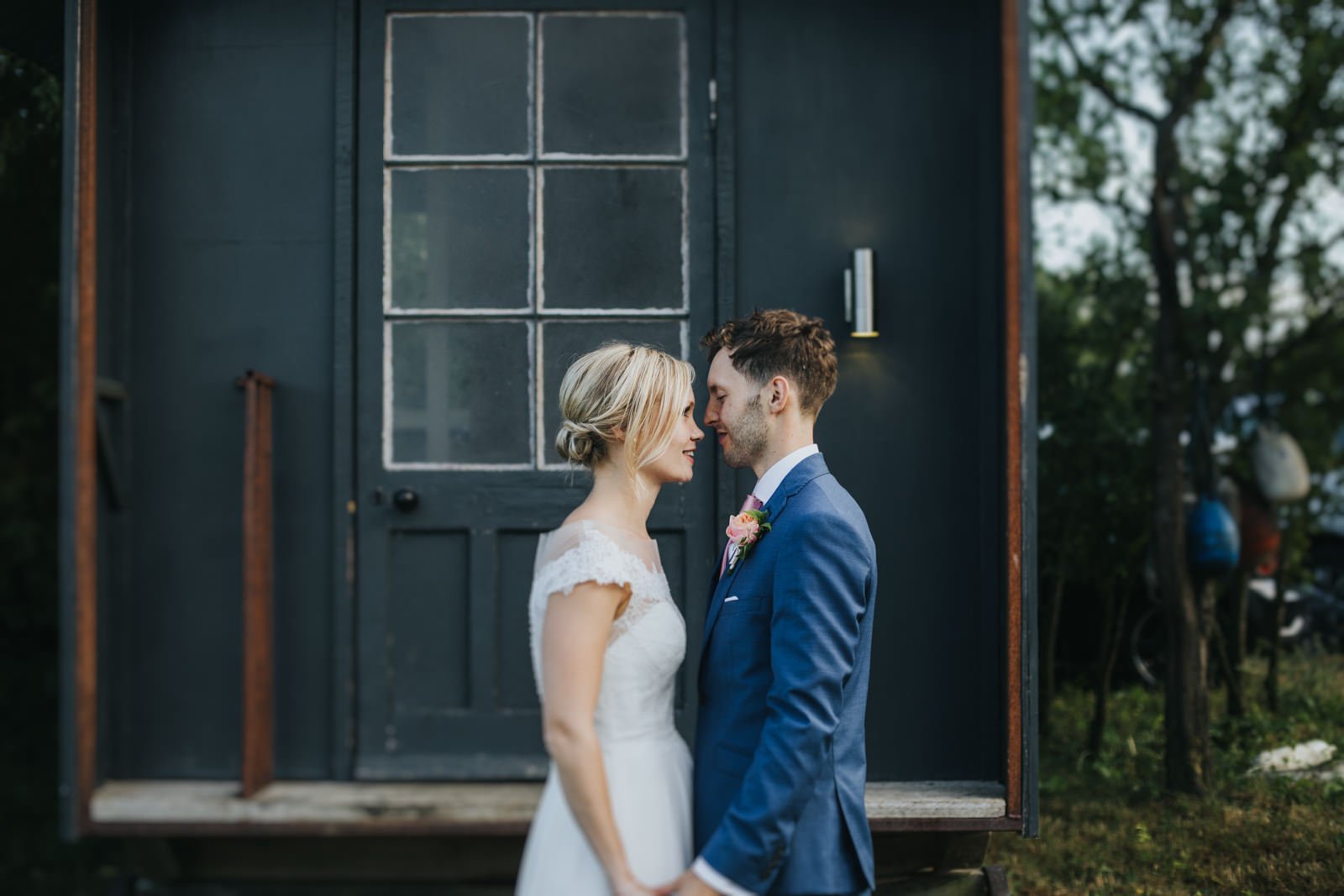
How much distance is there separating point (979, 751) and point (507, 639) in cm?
166

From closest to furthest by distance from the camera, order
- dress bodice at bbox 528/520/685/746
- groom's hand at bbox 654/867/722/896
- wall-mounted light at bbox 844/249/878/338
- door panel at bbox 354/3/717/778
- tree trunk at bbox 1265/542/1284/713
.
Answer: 1. groom's hand at bbox 654/867/722/896
2. dress bodice at bbox 528/520/685/746
3. wall-mounted light at bbox 844/249/878/338
4. door panel at bbox 354/3/717/778
5. tree trunk at bbox 1265/542/1284/713

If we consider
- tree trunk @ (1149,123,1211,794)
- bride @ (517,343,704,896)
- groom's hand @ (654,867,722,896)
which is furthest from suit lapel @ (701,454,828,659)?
tree trunk @ (1149,123,1211,794)

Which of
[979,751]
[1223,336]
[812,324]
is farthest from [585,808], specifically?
[1223,336]

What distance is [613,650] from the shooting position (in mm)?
2277

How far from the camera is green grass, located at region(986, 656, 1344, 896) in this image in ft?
13.5

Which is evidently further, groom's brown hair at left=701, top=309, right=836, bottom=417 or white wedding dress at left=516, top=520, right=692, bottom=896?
groom's brown hair at left=701, top=309, right=836, bottom=417

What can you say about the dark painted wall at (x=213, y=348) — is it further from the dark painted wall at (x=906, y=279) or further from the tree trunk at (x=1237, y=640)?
the tree trunk at (x=1237, y=640)

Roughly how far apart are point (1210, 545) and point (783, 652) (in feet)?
13.9

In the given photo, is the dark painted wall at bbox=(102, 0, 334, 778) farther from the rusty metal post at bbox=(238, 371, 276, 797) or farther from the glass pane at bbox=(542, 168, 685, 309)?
the glass pane at bbox=(542, 168, 685, 309)

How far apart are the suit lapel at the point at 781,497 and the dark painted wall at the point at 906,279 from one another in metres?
1.55

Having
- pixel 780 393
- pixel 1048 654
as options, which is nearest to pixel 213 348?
pixel 780 393

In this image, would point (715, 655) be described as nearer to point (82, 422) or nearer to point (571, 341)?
point (571, 341)

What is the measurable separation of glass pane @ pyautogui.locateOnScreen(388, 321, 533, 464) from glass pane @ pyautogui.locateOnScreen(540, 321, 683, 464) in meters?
0.07

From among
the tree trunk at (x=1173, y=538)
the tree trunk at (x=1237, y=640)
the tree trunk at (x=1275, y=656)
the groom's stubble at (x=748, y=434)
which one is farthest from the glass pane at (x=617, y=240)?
the tree trunk at (x=1275, y=656)
